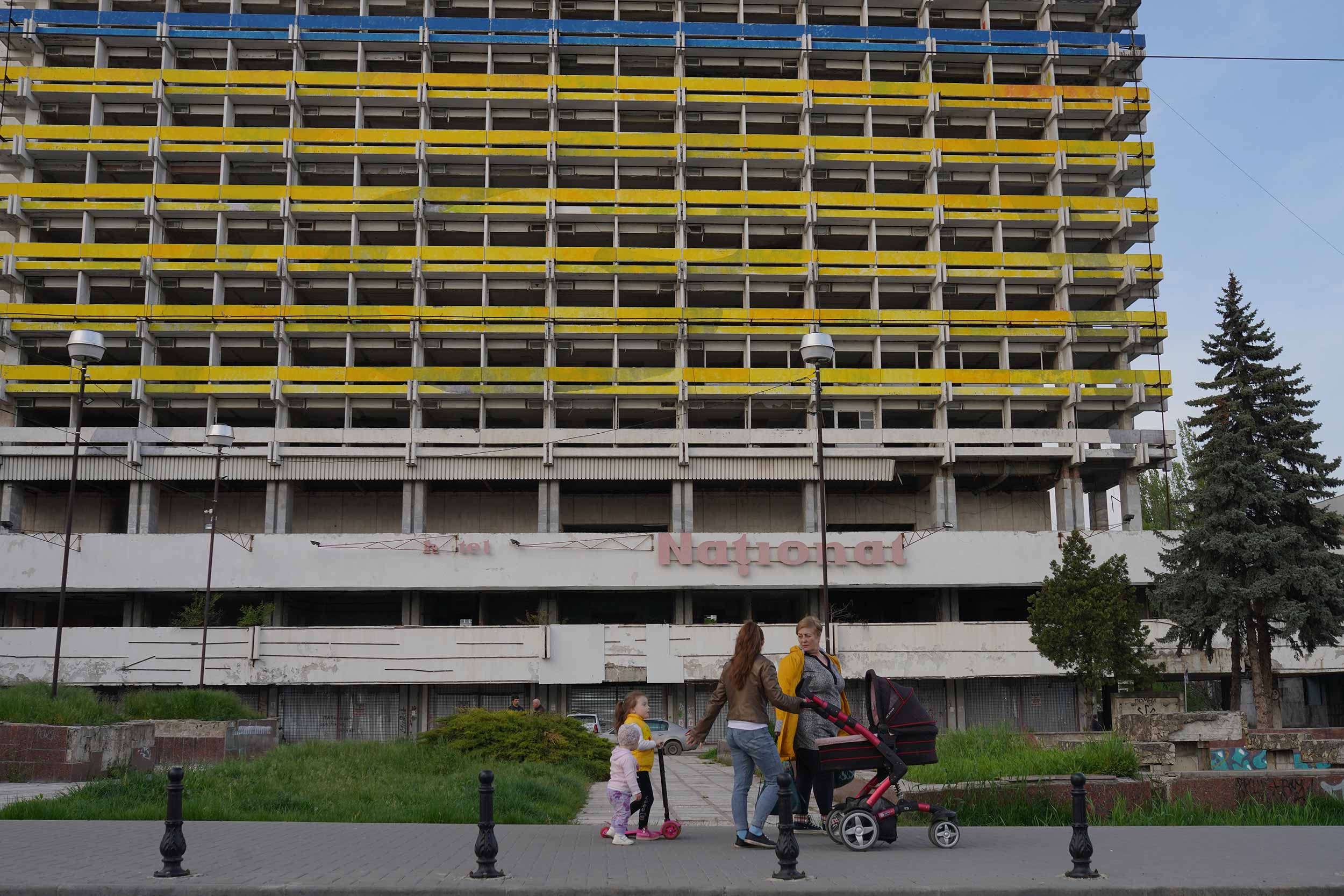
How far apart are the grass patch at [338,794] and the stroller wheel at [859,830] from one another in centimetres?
372

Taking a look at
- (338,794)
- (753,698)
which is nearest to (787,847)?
(753,698)

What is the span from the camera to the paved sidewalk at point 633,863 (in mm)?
8352

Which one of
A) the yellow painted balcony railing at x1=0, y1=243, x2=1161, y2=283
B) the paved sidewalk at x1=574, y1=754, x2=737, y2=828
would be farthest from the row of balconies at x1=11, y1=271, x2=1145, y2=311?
the paved sidewalk at x1=574, y1=754, x2=737, y2=828

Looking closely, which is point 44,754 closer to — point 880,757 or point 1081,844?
point 880,757

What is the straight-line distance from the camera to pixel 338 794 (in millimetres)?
14672

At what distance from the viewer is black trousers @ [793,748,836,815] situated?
1076 centimetres

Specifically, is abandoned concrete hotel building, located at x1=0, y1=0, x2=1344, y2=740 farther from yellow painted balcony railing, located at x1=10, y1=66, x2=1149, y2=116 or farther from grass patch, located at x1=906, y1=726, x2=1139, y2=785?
grass patch, located at x1=906, y1=726, x2=1139, y2=785

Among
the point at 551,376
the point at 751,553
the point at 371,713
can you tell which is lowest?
the point at 371,713

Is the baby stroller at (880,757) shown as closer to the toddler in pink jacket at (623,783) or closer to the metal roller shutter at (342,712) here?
the toddler in pink jacket at (623,783)

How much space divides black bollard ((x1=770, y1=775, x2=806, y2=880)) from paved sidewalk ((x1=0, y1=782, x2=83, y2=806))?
31.9 feet

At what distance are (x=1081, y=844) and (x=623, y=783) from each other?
4204 mm

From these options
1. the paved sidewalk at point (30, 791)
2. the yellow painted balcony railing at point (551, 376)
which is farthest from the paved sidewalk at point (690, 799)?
the yellow painted balcony railing at point (551, 376)

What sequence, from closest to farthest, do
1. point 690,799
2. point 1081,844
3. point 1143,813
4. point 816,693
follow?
point 1081,844 → point 816,693 → point 1143,813 → point 690,799

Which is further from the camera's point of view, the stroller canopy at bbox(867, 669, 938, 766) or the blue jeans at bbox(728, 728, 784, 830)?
the stroller canopy at bbox(867, 669, 938, 766)
